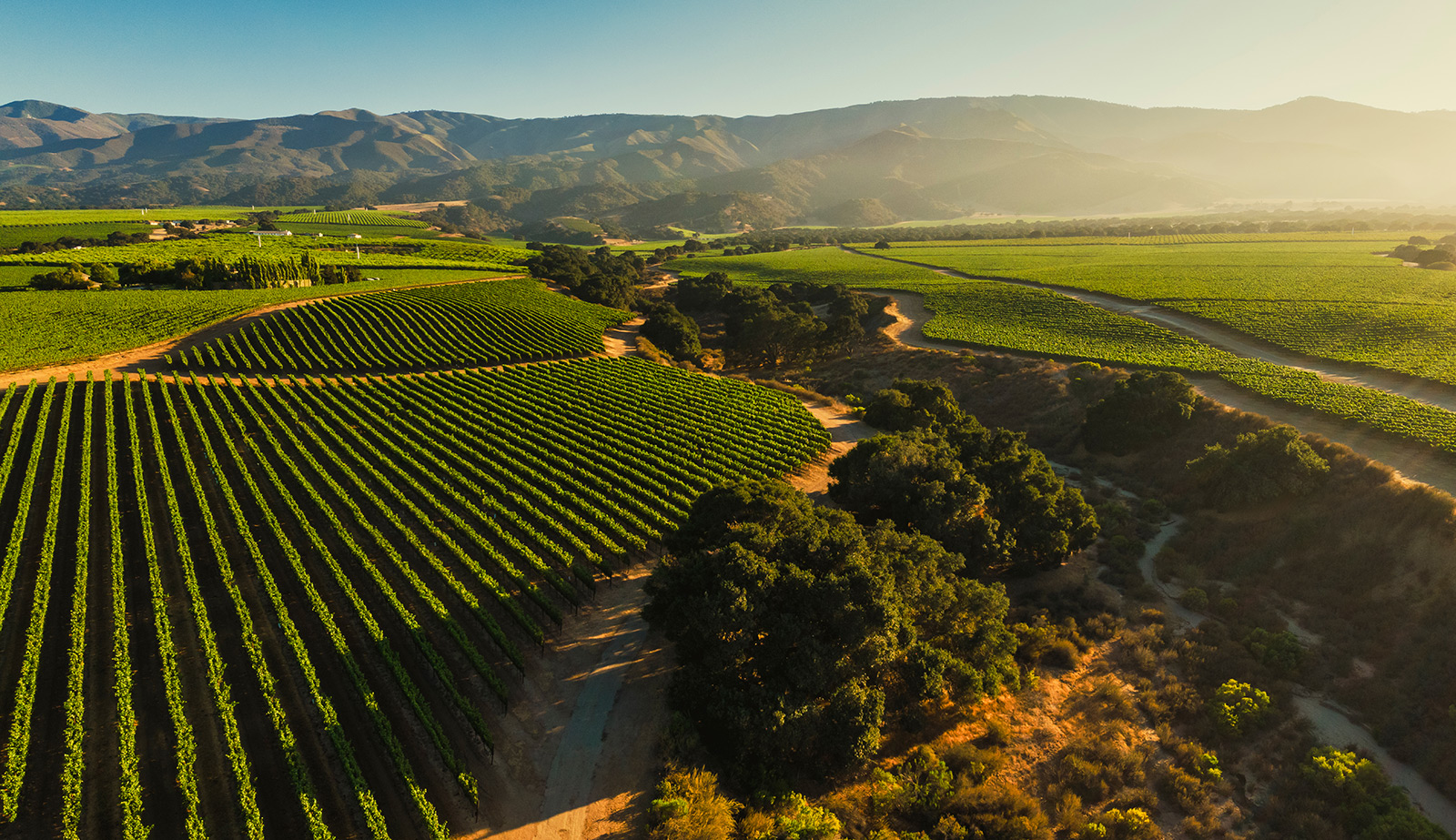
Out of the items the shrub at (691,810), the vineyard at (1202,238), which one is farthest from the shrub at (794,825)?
the vineyard at (1202,238)

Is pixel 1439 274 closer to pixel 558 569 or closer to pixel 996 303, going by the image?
pixel 996 303

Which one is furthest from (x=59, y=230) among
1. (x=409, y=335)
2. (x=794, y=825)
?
(x=794, y=825)

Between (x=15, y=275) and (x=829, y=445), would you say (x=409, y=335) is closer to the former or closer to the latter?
(x=829, y=445)

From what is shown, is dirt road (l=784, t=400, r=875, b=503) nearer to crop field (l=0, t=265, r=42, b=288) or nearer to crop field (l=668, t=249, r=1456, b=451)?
crop field (l=668, t=249, r=1456, b=451)

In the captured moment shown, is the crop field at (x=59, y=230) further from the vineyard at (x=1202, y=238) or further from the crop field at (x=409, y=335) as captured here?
the vineyard at (x=1202, y=238)

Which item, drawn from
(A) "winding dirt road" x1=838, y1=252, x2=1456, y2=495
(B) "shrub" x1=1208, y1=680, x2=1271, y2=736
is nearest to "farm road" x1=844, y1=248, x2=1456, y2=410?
(A) "winding dirt road" x1=838, y1=252, x2=1456, y2=495
